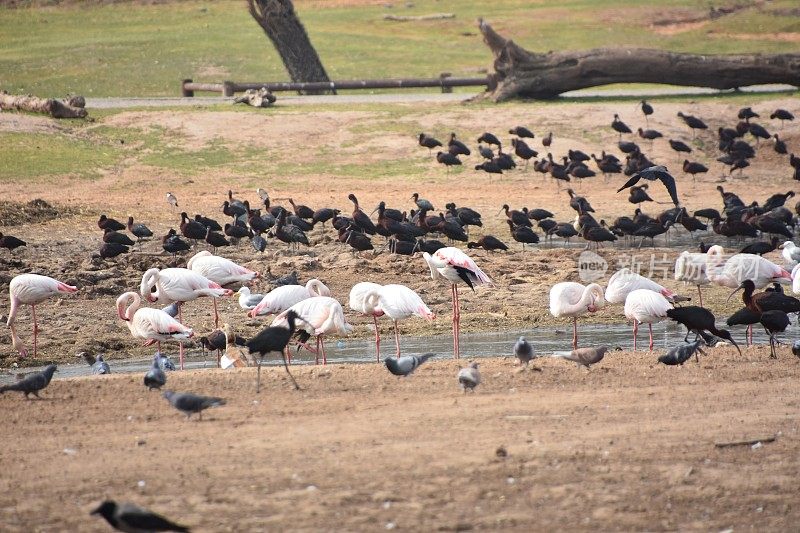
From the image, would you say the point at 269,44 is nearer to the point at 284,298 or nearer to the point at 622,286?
the point at 284,298

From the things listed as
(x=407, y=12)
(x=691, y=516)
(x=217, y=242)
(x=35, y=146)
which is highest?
(x=407, y=12)


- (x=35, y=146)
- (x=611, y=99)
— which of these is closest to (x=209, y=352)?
(x=35, y=146)

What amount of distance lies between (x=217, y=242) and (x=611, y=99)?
1521 cm

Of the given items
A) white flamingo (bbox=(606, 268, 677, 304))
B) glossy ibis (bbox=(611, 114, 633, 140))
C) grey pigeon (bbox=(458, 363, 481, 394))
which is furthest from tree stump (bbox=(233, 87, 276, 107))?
grey pigeon (bbox=(458, 363, 481, 394))

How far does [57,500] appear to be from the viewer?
312 inches

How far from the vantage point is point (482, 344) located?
563 inches

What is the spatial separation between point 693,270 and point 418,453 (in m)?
8.25

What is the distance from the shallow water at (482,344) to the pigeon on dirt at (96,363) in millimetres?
102

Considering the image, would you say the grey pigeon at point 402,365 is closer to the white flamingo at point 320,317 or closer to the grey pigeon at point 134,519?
the white flamingo at point 320,317

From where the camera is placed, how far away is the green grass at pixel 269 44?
134 feet

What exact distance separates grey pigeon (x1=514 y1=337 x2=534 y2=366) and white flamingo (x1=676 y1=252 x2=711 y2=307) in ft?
16.6

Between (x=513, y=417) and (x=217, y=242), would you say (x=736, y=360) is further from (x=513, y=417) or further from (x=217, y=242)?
(x=217, y=242)

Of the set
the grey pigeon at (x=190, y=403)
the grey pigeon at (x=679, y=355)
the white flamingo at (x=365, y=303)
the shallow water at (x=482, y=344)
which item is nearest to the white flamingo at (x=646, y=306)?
the shallow water at (x=482, y=344)

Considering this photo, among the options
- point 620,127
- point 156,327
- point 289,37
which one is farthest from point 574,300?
point 289,37
